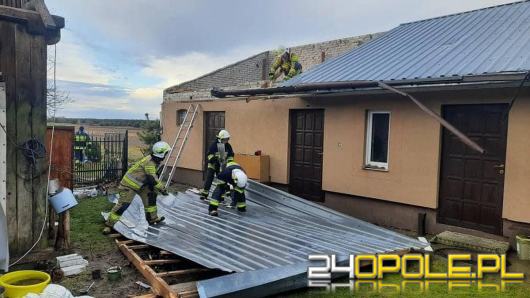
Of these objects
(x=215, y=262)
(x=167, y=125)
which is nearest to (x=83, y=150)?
(x=167, y=125)

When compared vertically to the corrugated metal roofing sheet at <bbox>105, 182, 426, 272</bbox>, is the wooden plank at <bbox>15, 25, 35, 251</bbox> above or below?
above

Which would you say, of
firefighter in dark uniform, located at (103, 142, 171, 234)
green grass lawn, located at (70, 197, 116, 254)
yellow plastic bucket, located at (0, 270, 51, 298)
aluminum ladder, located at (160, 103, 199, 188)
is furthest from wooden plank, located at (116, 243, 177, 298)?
→ aluminum ladder, located at (160, 103, 199, 188)

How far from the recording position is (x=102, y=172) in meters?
14.4

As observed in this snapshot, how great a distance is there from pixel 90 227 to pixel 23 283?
3704 mm

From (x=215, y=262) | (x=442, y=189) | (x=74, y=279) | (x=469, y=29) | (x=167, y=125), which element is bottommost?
(x=74, y=279)

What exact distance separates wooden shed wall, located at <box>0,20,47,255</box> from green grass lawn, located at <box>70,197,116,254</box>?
95cm

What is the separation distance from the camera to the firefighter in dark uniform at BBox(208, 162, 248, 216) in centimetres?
799

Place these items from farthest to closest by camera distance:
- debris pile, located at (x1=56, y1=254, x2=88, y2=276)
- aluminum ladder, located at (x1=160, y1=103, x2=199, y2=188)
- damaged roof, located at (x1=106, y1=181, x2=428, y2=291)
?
aluminum ladder, located at (x1=160, y1=103, x2=199, y2=188)
debris pile, located at (x1=56, y1=254, x2=88, y2=276)
damaged roof, located at (x1=106, y1=181, x2=428, y2=291)

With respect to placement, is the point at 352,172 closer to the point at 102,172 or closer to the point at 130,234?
the point at 130,234

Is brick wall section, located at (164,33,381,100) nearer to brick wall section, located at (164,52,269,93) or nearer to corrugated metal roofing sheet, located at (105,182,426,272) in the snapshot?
brick wall section, located at (164,52,269,93)

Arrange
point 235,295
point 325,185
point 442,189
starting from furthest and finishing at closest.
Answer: point 325,185 → point 442,189 → point 235,295

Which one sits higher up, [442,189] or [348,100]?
[348,100]

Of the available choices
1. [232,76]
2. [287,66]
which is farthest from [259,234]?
[232,76]

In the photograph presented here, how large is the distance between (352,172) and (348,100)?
169 cm
